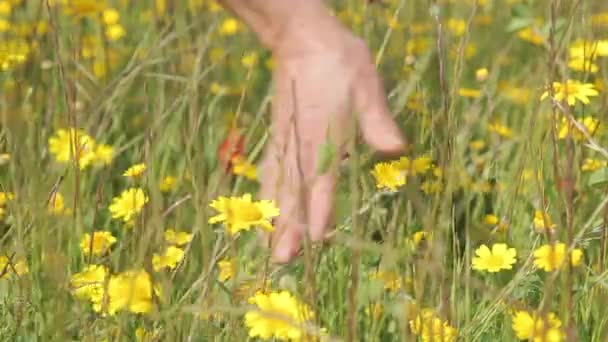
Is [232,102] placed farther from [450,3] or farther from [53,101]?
[450,3]

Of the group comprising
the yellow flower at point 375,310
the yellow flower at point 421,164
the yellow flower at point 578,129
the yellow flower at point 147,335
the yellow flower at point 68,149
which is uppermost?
the yellow flower at point 578,129

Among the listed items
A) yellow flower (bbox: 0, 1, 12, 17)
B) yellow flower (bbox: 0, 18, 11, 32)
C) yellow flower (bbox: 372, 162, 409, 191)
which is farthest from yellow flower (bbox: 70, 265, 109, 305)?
yellow flower (bbox: 0, 1, 12, 17)

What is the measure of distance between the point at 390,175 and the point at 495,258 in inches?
6.0

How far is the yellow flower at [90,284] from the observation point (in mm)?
1185

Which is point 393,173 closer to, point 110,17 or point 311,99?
point 311,99

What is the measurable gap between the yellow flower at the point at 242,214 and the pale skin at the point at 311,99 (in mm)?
144

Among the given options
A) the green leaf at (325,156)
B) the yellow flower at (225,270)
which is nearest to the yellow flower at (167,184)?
the yellow flower at (225,270)

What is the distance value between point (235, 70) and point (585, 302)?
4.21ft

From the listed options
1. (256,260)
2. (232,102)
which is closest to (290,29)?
(256,260)

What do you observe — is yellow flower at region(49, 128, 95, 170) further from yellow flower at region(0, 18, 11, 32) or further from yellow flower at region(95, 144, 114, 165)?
yellow flower at region(0, 18, 11, 32)

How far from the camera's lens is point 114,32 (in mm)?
2521

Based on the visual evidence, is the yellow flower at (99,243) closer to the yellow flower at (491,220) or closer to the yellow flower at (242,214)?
the yellow flower at (242,214)

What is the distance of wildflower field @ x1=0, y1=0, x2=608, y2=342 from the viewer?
105 centimetres

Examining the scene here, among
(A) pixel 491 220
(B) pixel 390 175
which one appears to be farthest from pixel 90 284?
(A) pixel 491 220
